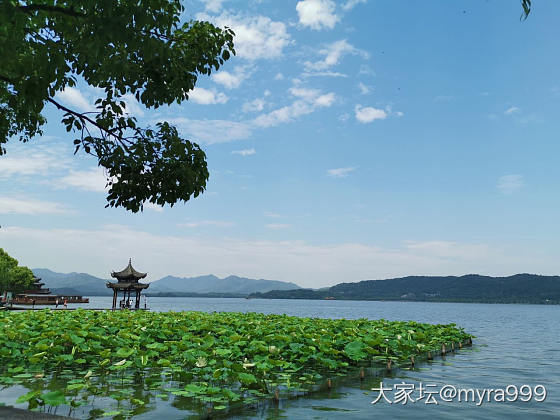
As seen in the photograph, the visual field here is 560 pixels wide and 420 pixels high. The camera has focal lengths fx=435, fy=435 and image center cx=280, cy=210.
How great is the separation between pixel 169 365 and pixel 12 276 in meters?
70.2

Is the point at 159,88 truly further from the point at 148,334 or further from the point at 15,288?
the point at 15,288

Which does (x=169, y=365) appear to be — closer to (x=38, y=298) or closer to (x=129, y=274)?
(x=129, y=274)

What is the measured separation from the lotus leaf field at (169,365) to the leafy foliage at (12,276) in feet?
194

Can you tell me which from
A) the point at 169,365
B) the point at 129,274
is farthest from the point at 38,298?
the point at 169,365

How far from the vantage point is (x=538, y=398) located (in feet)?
39.8

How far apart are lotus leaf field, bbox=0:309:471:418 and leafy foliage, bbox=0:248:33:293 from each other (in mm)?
59104

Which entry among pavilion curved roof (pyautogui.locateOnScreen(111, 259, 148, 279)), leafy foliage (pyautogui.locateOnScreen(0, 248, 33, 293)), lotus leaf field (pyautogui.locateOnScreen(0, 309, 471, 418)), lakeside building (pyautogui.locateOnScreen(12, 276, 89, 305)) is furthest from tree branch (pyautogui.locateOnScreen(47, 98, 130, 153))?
leafy foliage (pyautogui.locateOnScreen(0, 248, 33, 293))

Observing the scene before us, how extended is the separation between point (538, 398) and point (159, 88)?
12737mm

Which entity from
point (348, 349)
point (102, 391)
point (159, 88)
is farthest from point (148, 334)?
point (159, 88)

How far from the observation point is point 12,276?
2670 inches

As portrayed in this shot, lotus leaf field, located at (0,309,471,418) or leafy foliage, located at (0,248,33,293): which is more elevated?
leafy foliage, located at (0,248,33,293)

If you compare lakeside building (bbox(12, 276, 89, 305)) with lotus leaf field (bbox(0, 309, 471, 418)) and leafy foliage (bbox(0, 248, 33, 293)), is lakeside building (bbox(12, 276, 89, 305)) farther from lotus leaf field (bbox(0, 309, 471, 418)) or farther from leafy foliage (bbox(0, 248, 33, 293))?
lotus leaf field (bbox(0, 309, 471, 418))

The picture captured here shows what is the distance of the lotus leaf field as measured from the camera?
8.52 metres

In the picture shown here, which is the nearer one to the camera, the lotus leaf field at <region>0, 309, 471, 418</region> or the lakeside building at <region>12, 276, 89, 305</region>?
the lotus leaf field at <region>0, 309, 471, 418</region>
